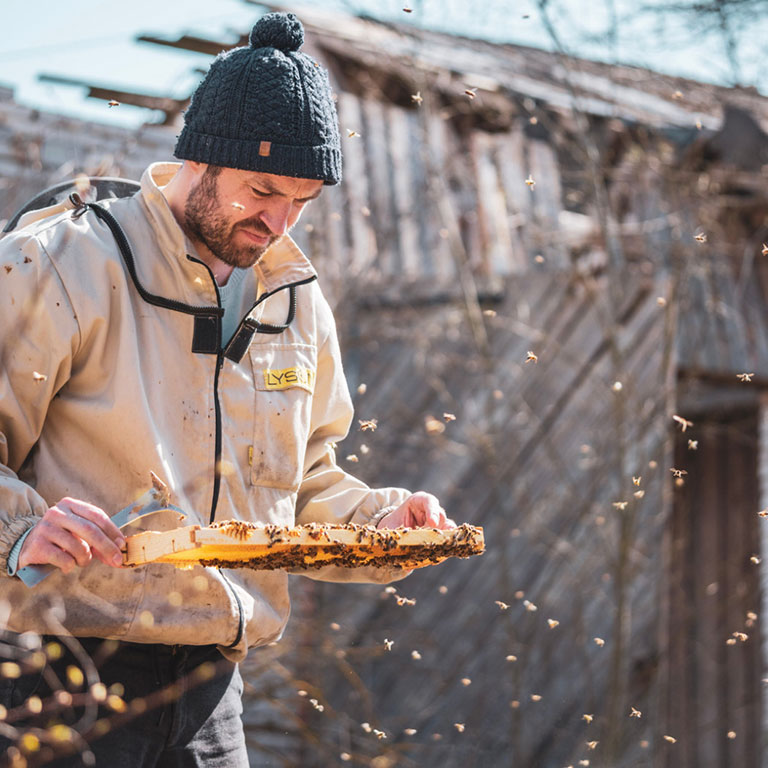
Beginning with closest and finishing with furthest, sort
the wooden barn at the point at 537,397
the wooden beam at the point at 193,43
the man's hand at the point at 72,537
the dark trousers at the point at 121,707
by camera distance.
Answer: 1. the man's hand at the point at 72,537
2. the dark trousers at the point at 121,707
3. the wooden barn at the point at 537,397
4. the wooden beam at the point at 193,43

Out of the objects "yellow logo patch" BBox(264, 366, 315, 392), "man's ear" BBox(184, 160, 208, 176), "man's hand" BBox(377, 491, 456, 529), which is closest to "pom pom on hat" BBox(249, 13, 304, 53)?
"man's ear" BBox(184, 160, 208, 176)

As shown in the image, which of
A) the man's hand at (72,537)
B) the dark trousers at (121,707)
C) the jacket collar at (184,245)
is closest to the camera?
the man's hand at (72,537)

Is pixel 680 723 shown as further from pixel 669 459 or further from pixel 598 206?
pixel 598 206

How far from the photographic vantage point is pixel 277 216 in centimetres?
240

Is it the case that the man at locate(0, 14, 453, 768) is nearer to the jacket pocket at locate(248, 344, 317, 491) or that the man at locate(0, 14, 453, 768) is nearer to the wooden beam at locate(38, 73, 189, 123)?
the jacket pocket at locate(248, 344, 317, 491)

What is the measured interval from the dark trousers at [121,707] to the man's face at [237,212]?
0.81 m

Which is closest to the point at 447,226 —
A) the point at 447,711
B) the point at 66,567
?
the point at 447,711

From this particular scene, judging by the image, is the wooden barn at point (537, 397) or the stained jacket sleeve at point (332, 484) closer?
the stained jacket sleeve at point (332, 484)

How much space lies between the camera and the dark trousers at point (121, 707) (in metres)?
2.07

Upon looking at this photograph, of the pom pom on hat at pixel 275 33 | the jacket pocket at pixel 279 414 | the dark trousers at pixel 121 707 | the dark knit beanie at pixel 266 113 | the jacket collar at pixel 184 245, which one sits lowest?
the dark trousers at pixel 121 707

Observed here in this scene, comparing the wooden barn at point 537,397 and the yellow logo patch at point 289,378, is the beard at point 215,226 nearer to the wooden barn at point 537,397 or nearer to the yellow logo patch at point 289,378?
the yellow logo patch at point 289,378

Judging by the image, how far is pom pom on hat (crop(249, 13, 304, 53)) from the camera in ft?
8.33

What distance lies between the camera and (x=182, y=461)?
227cm

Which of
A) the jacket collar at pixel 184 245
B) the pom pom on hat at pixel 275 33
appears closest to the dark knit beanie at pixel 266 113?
the pom pom on hat at pixel 275 33
